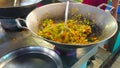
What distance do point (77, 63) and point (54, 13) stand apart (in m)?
0.23

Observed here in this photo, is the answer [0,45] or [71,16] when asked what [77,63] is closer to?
[71,16]

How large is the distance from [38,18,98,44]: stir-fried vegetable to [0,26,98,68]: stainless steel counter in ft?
0.18

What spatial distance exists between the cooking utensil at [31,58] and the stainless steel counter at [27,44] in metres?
0.04

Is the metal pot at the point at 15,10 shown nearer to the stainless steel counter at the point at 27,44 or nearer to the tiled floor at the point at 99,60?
the stainless steel counter at the point at 27,44

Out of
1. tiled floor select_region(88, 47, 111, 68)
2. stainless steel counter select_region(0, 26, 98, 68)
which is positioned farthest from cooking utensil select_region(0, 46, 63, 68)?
tiled floor select_region(88, 47, 111, 68)

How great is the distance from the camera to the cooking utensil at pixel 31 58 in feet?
1.86

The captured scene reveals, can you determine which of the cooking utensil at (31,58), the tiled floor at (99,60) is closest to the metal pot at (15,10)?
the cooking utensil at (31,58)

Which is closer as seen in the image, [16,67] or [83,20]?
[16,67]

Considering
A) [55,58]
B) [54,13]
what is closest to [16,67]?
[55,58]

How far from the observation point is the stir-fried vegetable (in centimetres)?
57

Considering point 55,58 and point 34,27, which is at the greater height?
point 34,27

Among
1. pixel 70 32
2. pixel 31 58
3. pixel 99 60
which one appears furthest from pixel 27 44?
pixel 99 60

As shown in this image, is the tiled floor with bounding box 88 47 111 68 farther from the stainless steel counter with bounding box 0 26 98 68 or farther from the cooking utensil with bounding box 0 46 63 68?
the cooking utensil with bounding box 0 46 63 68

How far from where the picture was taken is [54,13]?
27.0 inches
